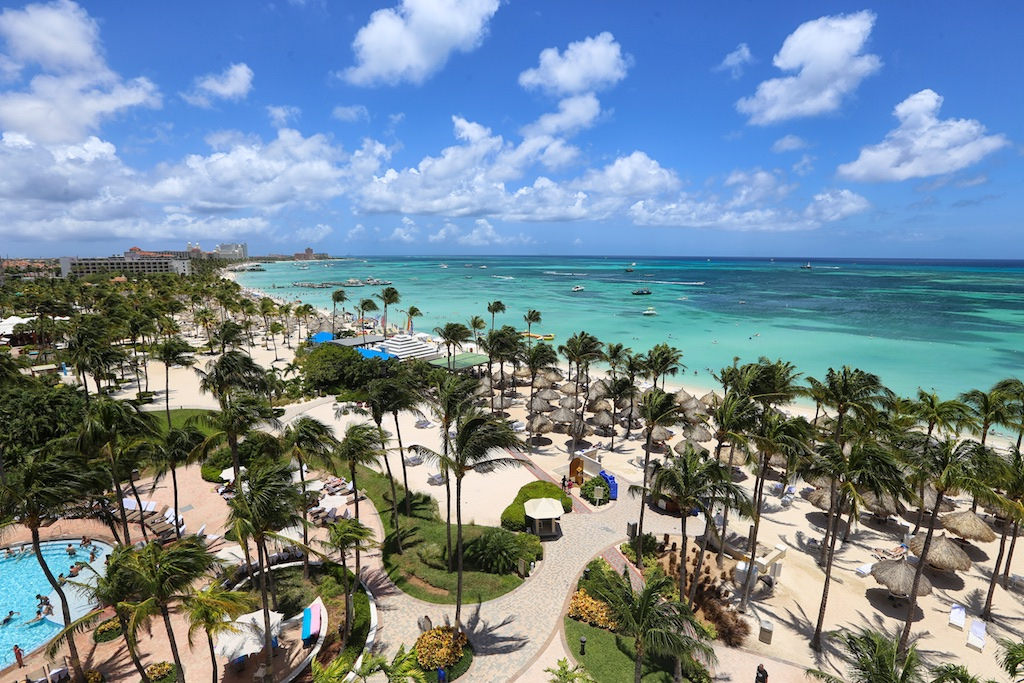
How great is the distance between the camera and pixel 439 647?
15.1m

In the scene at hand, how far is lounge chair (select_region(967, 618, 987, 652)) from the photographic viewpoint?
1612 centimetres

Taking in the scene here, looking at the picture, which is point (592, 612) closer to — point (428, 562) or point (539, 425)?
point (428, 562)

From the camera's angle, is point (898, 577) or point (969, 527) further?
point (969, 527)

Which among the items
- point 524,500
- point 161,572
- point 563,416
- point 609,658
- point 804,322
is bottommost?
point 609,658

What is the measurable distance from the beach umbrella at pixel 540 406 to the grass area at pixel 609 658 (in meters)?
19.4

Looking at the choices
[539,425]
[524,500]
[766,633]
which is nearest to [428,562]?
[524,500]

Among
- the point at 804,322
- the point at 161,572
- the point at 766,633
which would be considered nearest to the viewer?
the point at 161,572

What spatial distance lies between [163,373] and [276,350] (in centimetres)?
1397

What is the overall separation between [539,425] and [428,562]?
50.2ft

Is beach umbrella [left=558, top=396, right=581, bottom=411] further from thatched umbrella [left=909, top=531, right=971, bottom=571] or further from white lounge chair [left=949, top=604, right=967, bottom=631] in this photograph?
white lounge chair [left=949, top=604, right=967, bottom=631]

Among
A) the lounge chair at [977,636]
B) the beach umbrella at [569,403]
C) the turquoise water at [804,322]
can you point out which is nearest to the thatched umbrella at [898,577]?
the lounge chair at [977,636]

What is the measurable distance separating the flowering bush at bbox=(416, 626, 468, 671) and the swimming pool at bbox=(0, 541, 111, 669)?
1206cm

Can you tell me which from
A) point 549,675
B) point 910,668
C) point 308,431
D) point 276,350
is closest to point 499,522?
point 549,675

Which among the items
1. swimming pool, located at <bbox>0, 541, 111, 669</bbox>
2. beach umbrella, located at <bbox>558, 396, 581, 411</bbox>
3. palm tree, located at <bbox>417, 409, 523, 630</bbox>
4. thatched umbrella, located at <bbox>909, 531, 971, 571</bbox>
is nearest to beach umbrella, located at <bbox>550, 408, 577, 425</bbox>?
beach umbrella, located at <bbox>558, 396, 581, 411</bbox>
